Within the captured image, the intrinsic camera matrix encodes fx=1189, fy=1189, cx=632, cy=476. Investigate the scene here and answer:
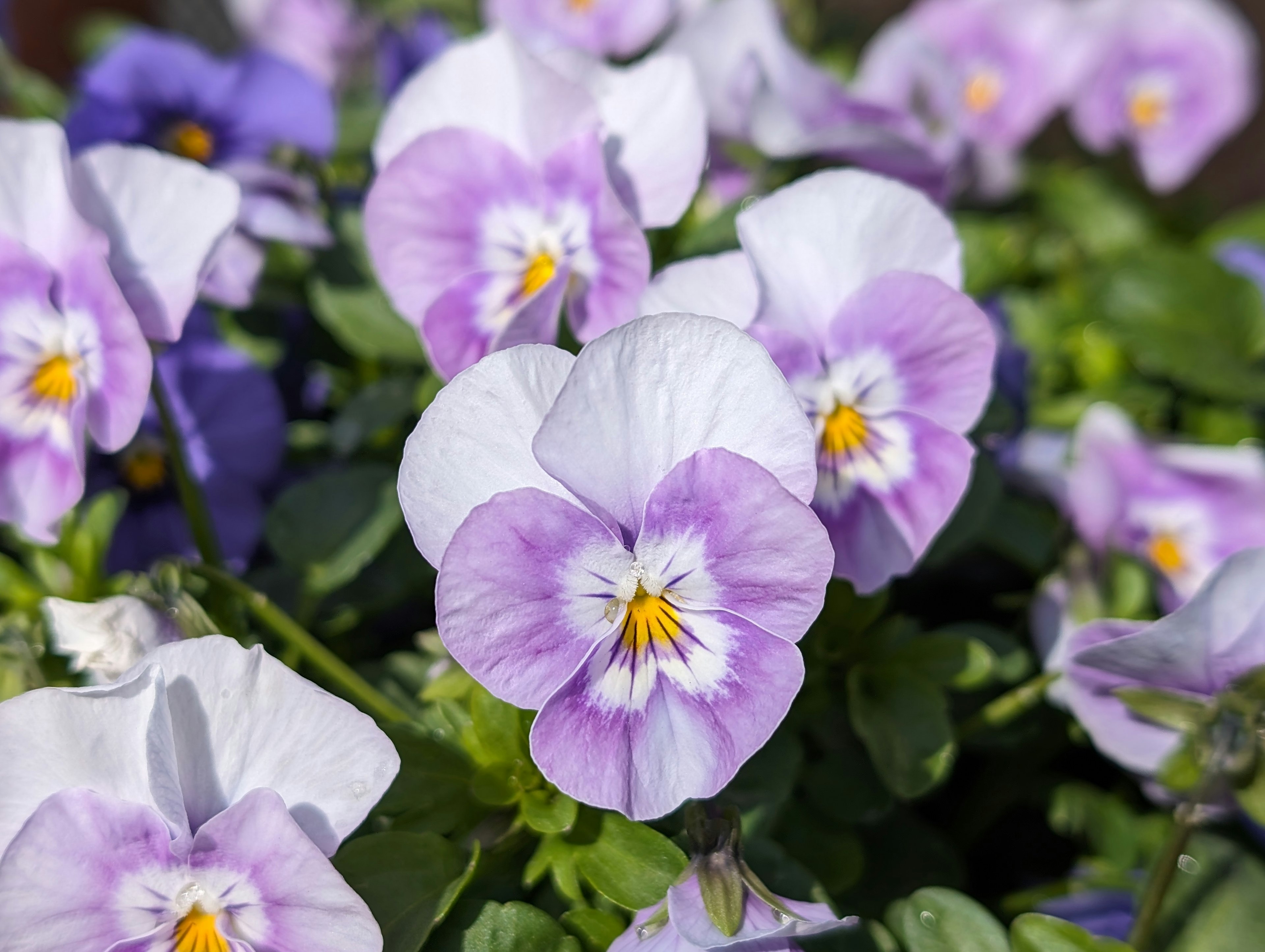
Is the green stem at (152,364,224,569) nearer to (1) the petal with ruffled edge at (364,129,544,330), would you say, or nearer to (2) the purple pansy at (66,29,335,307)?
(1) the petal with ruffled edge at (364,129,544,330)

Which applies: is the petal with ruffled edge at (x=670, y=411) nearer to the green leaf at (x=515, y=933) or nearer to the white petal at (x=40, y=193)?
the green leaf at (x=515, y=933)

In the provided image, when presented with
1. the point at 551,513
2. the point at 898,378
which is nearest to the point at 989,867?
the point at 898,378

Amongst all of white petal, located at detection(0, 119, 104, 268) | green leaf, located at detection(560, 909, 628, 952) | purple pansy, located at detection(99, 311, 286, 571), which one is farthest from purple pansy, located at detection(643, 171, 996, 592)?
purple pansy, located at detection(99, 311, 286, 571)

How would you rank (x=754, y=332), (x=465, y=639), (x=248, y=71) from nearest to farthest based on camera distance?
(x=465, y=639), (x=754, y=332), (x=248, y=71)

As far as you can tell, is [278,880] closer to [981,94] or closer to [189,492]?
[189,492]

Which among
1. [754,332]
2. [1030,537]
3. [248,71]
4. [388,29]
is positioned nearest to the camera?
[754,332]

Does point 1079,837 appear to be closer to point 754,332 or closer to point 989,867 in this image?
point 989,867

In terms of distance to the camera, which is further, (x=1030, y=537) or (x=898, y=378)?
(x=1030, y=537)

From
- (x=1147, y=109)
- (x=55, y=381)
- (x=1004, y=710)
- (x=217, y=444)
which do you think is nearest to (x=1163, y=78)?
(x=1147, y=109)
